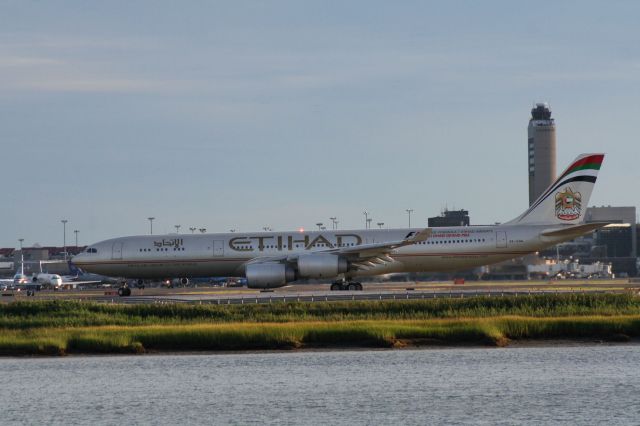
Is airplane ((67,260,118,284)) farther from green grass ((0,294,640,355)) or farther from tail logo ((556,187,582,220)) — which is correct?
green grass ((0,294,640,355))

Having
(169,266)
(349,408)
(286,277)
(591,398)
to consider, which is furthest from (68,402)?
(169,266)

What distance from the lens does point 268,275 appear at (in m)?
57.5

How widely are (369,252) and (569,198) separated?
41.6ft

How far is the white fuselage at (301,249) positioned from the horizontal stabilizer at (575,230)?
0.51m

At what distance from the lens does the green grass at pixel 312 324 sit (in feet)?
116

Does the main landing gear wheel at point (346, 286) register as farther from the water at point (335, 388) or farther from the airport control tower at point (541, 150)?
the airport control tower at point (541, 150)

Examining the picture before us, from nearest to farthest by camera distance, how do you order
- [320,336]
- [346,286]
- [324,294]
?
[320,336] < [324,294] < [346,286]

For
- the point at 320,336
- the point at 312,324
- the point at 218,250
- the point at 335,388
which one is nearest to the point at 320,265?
the point at 218,250

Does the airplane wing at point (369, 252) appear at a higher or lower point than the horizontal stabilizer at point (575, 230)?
lower

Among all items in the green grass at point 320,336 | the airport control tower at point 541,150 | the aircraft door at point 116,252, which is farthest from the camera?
the airport control tower at point 541,150

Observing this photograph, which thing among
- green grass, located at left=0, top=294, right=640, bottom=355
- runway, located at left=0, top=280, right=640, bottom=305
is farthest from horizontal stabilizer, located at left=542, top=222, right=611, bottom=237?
green grass, located at left=0, top=294, right=640, bottom=355

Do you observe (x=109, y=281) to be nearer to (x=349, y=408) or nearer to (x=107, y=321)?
(x=107, y=321)

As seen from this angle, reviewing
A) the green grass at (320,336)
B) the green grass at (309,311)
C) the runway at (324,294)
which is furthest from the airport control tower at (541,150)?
the green grass at (320,336)

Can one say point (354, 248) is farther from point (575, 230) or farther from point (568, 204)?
point (568, 204)
